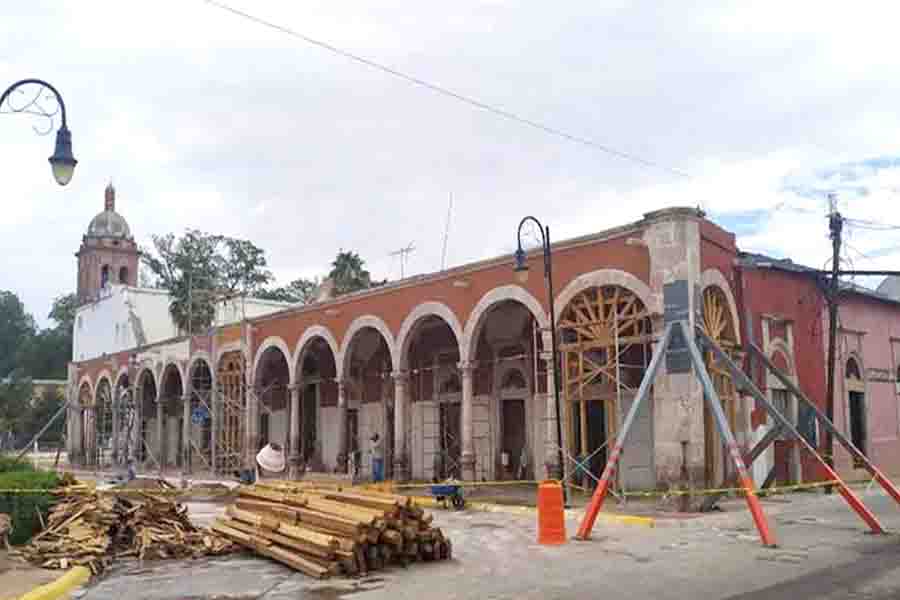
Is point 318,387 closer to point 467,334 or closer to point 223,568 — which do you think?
point 467,334

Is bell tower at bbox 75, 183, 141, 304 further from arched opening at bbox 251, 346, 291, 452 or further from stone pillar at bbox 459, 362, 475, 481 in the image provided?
stone pillar at bbox 459, 362, 475, 481

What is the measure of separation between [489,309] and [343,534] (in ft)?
39.0

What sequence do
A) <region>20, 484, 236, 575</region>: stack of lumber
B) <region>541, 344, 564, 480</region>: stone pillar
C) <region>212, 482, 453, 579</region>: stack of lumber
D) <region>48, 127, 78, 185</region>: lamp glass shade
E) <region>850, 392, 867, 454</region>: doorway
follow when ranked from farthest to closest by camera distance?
<region>850, 392, 867, 454</region>: doorway < <region>541, 344, 564, 480</region>: stone pillar < <region>20, 484, 236, 575</region>: stack of lumber < <region>212, 482, 453, 579</region>: stack of lumber < <region>48, 127, 78, 185</region>: lamp glass shade

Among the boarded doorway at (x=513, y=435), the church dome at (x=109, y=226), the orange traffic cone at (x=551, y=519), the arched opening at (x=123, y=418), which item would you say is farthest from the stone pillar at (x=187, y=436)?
the church dome at (x=109, y=226)

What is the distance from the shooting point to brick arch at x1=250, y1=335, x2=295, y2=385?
30.4 metres

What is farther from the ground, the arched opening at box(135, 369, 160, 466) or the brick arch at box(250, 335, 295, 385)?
the brick arch at box(250, 335, 295, 385)

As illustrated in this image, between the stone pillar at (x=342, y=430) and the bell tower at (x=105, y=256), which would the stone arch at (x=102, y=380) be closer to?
the bell tower at (x=105, y=256)

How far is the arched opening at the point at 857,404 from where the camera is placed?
26.2 meters

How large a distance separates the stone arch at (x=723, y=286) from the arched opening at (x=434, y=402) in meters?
8.76

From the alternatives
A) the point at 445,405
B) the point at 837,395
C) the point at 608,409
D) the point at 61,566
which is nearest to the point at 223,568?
the point at 61,566

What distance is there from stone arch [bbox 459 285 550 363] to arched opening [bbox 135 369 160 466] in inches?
948

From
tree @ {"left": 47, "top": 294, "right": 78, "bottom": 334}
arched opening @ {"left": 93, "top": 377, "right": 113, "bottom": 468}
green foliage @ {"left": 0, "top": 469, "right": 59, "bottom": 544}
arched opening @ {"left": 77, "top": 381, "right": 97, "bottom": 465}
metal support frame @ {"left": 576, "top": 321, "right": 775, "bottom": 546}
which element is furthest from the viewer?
tree @ {"left": 47, "top": 294, "right": 78, "bottom": 334}

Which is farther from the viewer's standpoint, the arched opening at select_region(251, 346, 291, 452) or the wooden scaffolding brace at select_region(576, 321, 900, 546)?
the arched opening at select_region(251, 346, 291, 452)

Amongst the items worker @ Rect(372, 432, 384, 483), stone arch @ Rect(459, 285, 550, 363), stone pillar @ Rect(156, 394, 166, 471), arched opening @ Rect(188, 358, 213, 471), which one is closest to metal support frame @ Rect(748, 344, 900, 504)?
stone arch @ Rect(459, 285, 550, 363)
